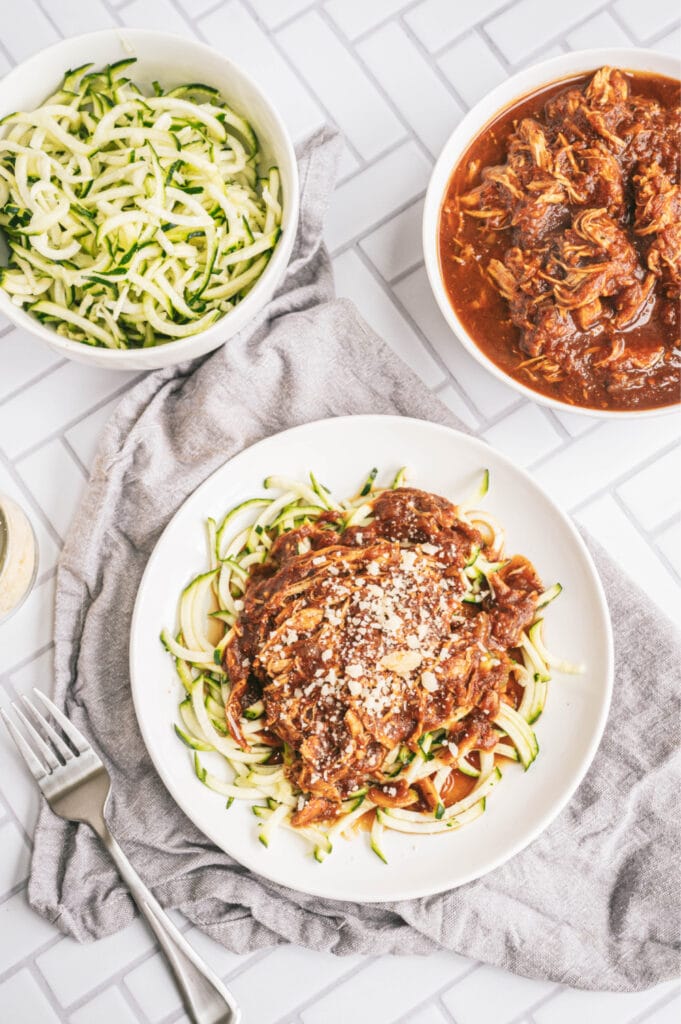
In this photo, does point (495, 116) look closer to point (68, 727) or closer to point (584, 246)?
point (584, 246)

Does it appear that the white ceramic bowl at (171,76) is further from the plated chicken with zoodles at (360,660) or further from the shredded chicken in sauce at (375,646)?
the shredded chicken in sauce at (375,646)

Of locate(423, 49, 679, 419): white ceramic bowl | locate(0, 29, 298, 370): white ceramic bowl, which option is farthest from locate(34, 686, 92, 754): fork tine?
locate(423, 49, 679, 419): white ceramic bowl

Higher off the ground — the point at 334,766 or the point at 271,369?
the point at 271,369

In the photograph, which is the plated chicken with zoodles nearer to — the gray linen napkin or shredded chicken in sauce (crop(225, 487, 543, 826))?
shredded chicken in sauce (crop(225, 487, 543, 826))

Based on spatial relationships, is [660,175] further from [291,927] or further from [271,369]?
[291,927]

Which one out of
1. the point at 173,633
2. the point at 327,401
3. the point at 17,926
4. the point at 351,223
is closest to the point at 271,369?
the point at 327,401

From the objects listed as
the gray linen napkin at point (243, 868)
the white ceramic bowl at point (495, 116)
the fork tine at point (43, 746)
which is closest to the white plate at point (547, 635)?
the gray linen napkin at point (243, 868)

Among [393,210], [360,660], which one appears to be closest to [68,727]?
[360,660]
